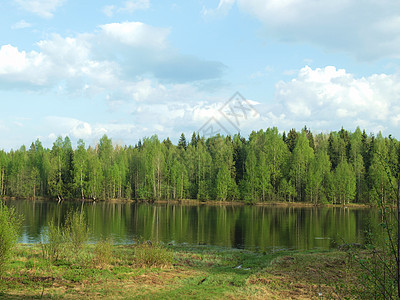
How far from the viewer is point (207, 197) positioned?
312 ft

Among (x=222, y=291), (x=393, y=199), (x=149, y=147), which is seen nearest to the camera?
(x=393, y=199)

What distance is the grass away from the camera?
11547mm

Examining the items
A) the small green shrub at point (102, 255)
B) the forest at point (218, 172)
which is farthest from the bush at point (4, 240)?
the forest at point (218, 172)

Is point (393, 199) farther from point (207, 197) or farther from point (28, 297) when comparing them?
point (207, 197)

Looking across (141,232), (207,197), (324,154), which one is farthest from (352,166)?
(141,232)

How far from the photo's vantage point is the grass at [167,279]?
11.5m

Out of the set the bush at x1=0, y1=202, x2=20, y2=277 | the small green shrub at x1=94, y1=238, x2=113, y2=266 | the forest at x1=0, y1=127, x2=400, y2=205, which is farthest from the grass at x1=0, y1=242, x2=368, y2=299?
the forest at x1=0, y1=127, x2=400, y2=205

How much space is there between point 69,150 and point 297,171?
6808 centimetres

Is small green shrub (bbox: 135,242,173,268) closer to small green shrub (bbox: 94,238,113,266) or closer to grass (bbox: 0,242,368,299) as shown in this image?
grass (bbox: 0,242,368,299)

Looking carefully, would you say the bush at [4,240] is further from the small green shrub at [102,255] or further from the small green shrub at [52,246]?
the small green shrub at [102,255]

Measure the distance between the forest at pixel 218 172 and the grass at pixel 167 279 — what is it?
74.1 meters

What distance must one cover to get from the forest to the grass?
243 ft

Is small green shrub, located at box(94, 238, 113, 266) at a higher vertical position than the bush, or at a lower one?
lower

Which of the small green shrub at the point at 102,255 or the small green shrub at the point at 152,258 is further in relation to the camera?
the small green shrub at the point at 152,258
